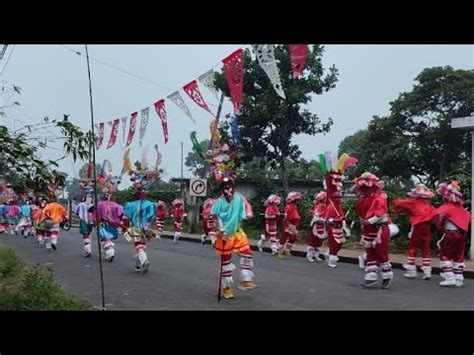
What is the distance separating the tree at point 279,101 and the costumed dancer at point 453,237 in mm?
11153

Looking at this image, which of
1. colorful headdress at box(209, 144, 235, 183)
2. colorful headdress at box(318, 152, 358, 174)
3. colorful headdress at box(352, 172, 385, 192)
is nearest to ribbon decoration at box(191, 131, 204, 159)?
colorful headdress at box(209, 144, 235, 183)

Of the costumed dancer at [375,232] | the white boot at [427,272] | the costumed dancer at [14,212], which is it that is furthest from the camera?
the costumed dancer at [14,212]

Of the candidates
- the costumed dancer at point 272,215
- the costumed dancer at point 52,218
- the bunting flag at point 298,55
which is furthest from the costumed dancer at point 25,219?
the bunting flag at point 298,55

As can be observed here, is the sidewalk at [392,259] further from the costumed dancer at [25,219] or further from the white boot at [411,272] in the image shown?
the costumed dancer at [25,219]

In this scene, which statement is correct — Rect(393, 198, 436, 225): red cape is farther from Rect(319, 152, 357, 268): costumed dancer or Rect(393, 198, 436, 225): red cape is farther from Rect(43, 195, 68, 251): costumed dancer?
Rect(43, 195, 68, 251): costumed dancer

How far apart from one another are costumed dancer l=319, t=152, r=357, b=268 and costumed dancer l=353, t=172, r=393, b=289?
2.76m

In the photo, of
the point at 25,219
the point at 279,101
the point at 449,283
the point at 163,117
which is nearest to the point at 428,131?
the point at 279,101

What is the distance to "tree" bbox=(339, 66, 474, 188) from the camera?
25531 millimetres

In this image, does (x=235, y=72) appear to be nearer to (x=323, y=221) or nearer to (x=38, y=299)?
(x=323, y=221)

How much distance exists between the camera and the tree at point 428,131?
83.8ft

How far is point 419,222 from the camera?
11.3m
